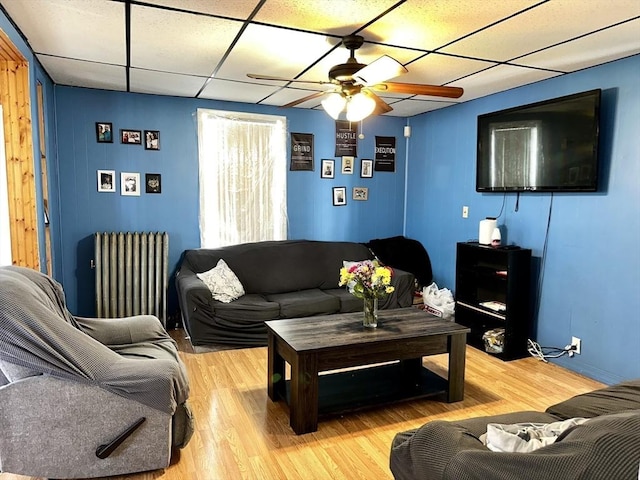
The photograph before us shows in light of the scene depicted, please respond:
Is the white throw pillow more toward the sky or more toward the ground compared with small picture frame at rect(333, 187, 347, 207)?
more toward the ground

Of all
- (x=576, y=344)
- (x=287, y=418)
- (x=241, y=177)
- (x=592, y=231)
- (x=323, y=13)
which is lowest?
(x=287, y=418)

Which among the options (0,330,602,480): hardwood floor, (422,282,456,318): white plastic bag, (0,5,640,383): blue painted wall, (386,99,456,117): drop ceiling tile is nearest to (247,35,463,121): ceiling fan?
(0,5,640,383): blue painted wall

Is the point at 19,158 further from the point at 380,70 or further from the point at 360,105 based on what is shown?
the point at 380,70

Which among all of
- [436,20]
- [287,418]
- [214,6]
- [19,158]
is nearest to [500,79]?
[436,20]

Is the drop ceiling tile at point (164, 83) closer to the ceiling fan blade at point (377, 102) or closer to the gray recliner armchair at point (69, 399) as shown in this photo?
the ceiling fan blade at point (377, 102)

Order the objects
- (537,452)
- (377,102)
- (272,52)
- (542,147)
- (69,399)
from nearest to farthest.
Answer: (537,452) → (69,399) → (377,102) → (272,52) → (542,147)

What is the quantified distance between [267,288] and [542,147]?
2.90 m

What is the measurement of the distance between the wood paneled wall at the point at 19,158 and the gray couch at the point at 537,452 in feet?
9.22

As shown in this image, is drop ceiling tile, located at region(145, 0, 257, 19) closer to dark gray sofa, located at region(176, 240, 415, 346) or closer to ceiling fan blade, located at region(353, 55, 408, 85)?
ceiling fan blade, located at region(353, 55, 408, 85)

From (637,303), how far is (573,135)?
1.35 m

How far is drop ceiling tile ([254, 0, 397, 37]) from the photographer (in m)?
2.35

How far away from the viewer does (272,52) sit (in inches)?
125

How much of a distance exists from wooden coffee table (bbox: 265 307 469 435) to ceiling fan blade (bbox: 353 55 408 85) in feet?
5.30

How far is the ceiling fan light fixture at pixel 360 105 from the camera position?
2.96m
